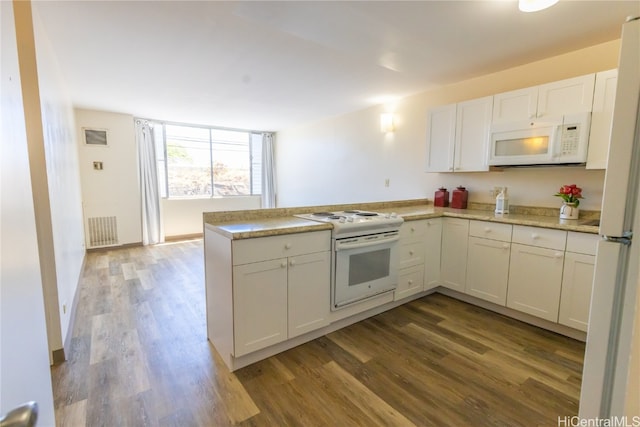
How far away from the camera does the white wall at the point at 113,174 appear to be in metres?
4.65

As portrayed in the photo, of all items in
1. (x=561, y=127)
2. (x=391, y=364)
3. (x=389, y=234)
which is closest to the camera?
(x=391, y=364)

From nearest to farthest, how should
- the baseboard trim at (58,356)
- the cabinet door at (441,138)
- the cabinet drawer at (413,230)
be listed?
the baseboard trim at (58,356)
the cabinet drawer at (413,230)
the cabinet door at (441,138)

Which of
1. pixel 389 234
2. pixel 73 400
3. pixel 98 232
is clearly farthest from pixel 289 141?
pixel 73 400

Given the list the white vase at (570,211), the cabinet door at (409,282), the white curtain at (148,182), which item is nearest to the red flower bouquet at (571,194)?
the white vase at (570,211)

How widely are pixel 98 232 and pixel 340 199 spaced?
4.08 m

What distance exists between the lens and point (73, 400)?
1.62m

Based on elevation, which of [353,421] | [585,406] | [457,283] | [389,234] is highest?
[389,234]

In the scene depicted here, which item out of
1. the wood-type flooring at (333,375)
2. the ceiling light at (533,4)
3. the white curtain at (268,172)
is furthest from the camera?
the white curtain at (268,172)

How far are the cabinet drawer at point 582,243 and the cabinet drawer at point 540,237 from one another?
37 mm

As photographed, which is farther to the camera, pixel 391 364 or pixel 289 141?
pixel 289 141

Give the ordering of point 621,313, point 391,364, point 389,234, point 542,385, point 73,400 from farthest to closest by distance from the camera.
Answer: point 389,234
point 391,364
point 542,385
point 73,400
point 621,313

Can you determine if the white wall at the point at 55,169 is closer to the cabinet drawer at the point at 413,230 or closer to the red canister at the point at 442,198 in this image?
the cabinet drawer at the point at 413,230

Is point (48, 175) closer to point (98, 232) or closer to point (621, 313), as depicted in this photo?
point (621, 313)

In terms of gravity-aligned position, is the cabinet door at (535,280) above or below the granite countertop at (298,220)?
below
